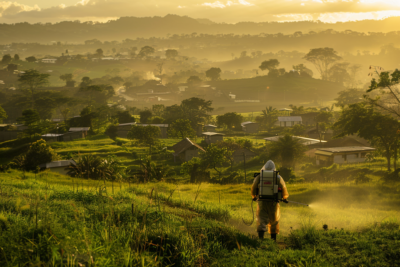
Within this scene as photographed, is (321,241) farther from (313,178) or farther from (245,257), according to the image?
(313,178)

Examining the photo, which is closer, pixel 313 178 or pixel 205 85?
pixel 313 178

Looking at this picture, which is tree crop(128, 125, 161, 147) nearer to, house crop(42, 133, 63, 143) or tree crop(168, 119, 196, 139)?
tree crop(168, 119, 196, 139)

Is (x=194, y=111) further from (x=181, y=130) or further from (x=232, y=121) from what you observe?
(x=181, y=130)

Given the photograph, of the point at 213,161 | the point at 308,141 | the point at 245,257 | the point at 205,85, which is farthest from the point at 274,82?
the point at 245,257

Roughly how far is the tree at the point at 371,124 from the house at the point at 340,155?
12.1 m

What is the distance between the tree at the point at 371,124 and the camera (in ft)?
94.3

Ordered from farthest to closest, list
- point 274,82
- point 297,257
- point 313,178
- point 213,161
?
1. point 274,82
2. point 213,161
3. point 313,178
4. point 297,257

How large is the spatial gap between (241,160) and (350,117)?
20860 mm

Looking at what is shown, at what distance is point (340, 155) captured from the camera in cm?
4366

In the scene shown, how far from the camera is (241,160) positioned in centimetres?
4894

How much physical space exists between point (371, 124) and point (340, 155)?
50.2 ft

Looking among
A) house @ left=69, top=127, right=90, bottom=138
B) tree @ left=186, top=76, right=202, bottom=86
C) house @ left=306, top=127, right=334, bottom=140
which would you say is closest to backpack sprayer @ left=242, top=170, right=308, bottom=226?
house @ left=69, top=127, right=90, bottom=138

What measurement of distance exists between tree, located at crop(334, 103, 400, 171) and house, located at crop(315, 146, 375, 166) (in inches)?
477

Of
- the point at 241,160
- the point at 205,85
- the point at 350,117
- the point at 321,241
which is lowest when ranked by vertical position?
the point at 241,160
